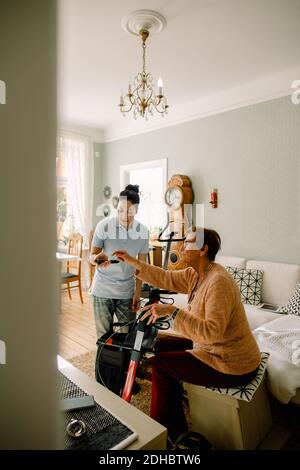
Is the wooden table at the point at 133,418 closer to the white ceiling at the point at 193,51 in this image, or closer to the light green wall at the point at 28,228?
the light green wall at the point at 28,228

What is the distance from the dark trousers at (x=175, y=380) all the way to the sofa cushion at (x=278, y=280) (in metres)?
1.75

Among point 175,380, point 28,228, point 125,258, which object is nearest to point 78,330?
point 125,258

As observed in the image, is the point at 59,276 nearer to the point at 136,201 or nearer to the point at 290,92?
the point at 136,201

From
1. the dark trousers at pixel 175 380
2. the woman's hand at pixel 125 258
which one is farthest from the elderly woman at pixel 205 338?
the woman's hand at pixel 125 258

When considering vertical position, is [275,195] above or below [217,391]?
above

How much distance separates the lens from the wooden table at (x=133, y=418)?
958 millimetres

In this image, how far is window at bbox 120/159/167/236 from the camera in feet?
15.8

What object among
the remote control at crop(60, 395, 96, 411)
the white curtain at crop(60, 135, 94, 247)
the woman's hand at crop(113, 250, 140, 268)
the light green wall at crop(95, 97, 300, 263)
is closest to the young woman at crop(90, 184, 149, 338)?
the woman's hand at crop(113, 250, 140, 268)

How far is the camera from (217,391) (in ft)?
5.06

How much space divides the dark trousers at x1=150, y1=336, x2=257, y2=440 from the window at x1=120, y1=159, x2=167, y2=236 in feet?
10.5

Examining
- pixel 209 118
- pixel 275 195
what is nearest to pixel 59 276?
pixel 275 195

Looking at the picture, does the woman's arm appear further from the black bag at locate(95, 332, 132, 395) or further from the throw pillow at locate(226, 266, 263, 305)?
the throw pillow at locate(226, 266, 263, 305)
